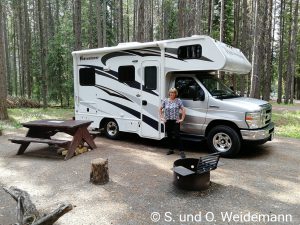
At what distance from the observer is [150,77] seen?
893 cm

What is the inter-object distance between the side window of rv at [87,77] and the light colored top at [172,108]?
351cm

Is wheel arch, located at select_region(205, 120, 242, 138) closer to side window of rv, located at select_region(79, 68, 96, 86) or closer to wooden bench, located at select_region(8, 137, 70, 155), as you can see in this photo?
wooden bench, located at select_region(8, 137, 70, 155)

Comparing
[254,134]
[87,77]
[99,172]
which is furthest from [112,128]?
[254,134]

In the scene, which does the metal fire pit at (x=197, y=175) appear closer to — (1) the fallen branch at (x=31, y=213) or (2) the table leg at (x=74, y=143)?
(1) the fallen branch at (x=31, y=213)

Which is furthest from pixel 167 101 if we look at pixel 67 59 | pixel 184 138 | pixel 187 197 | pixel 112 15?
pixel 112 15

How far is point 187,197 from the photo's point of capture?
5.21m

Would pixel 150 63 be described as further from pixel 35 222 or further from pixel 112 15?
pixel 112 15

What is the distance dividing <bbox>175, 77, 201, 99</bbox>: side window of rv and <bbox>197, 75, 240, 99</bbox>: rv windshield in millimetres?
214

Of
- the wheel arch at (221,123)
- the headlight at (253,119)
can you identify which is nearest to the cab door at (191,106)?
the wheel arch at (221,123)

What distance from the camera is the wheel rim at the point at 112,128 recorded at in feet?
33.4

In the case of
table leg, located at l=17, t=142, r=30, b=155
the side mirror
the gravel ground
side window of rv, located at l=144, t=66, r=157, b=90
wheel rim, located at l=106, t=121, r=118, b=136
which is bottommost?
the gravel ground

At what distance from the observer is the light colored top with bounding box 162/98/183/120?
7.87m

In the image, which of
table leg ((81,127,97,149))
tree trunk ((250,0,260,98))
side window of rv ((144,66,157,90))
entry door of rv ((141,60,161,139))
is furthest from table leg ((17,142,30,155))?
tree trunk ((250,0,260,98))

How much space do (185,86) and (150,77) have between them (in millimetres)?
1100
